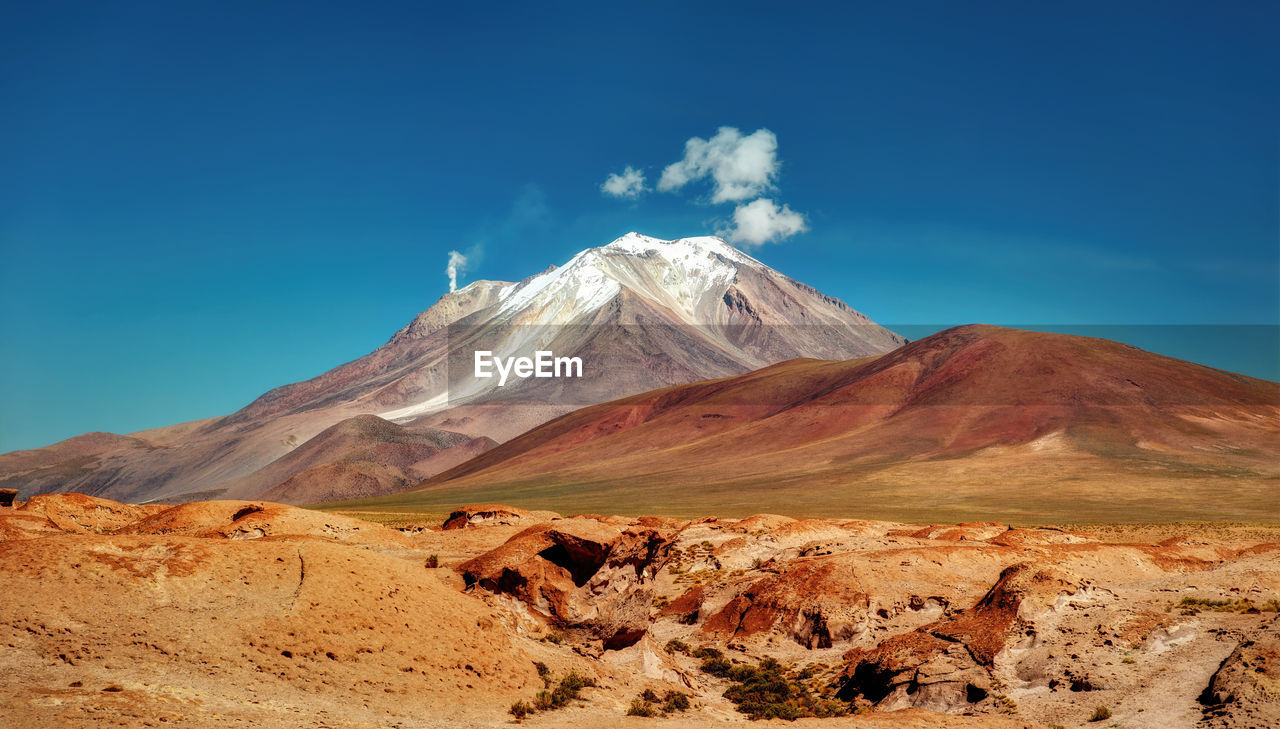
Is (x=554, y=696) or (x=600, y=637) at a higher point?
(x=600, y=637)

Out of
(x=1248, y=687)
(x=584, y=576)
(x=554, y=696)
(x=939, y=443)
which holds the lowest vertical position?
(x=554, y=696)

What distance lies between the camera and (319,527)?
36.6 meters

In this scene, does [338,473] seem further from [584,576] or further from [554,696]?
[554,696]

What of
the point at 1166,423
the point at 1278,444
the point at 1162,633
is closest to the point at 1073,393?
the point at 1166,423

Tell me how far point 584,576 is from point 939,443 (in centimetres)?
11156

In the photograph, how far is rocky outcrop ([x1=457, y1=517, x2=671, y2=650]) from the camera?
76.3 feet

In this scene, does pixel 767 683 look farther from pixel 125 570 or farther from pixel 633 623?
pixel 125 570

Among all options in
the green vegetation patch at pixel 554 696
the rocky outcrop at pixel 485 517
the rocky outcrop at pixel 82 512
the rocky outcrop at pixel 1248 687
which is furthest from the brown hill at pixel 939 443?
the green vegetation patch at pixel 554 696

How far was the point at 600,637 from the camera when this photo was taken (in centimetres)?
2294

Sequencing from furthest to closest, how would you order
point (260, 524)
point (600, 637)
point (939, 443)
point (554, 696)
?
point (939, 443)
point (260, 524)
point (600, 637)
point (554, 696)

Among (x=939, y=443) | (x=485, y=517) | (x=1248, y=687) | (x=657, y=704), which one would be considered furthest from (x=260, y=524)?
(x=939, y=443)

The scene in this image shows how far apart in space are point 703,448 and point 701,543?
10431cm

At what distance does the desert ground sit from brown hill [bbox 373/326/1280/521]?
5485 cm

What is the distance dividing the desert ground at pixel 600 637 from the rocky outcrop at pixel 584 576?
0.21 feet
